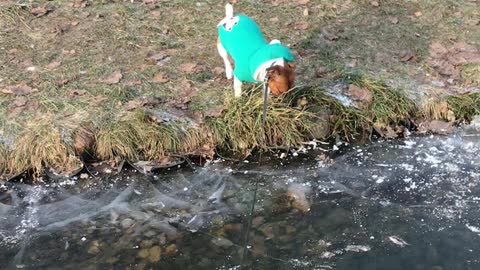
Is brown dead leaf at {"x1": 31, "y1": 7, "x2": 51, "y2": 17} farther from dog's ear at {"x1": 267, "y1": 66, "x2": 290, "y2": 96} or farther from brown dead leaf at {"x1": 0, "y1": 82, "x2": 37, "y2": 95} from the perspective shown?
dog's ear at {"x1": 267, "y1": 66, "x2": 290, "y2": 96}

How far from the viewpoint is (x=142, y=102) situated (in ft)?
18.2

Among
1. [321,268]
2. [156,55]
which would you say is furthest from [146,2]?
[321,268]

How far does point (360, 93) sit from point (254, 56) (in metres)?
1.62

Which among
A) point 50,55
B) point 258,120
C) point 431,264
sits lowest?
point 431,264

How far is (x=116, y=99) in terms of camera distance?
5578 mm

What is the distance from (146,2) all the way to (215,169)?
124 inches

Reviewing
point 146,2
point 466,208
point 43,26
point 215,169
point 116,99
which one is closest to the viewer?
point 466,208

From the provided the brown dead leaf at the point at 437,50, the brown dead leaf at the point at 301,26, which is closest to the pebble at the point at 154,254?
the brown dead leaf at the point at 301,26

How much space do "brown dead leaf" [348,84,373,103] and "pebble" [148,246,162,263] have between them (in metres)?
2.67

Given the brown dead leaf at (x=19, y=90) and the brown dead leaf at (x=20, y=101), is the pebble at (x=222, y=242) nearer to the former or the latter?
the brown dead leaf at (x=20, y=101)

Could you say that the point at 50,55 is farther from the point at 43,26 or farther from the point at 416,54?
the point at 416,54

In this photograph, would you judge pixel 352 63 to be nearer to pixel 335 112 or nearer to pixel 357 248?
pixel 335 112

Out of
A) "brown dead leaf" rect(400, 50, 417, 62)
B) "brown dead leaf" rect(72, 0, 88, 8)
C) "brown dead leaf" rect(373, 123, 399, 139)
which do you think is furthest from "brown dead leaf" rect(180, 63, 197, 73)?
"brown dead leaf" rect(400, 50, 417, 62)

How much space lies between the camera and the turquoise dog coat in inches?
176
